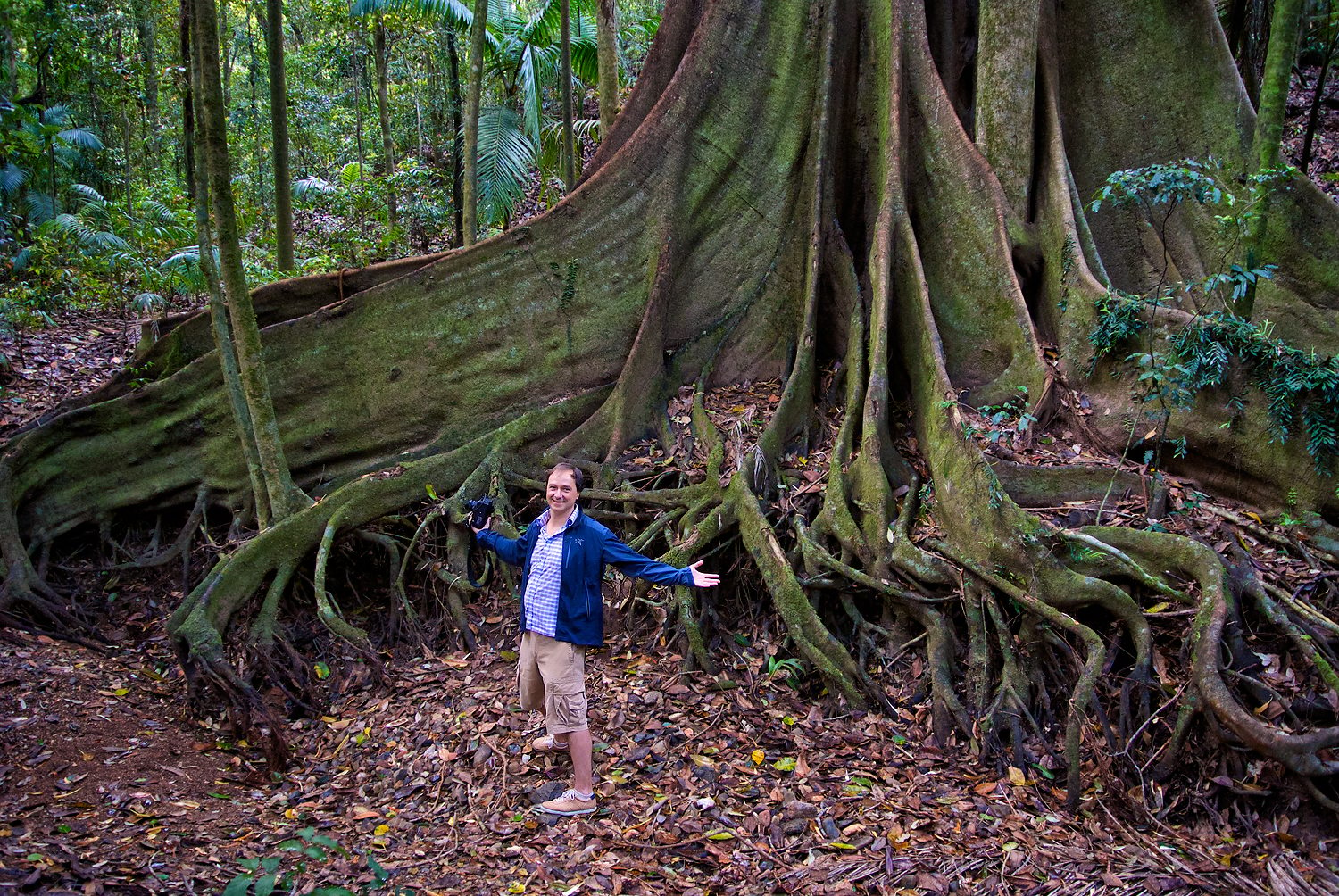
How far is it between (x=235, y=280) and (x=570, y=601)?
3078 millimetres

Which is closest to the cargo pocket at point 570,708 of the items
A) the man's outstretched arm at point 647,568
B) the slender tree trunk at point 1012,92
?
the man's outstretched arm at point 647,568

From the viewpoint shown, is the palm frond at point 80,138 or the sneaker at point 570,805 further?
the palm frond at point 80,138

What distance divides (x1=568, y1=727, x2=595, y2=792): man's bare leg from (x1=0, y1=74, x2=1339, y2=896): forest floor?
14cm

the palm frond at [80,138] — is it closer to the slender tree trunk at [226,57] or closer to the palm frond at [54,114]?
the palm frond at [54,114]

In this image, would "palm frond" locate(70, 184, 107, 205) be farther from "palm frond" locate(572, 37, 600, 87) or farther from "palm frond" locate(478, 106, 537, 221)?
"palm frond" locate(572, 37, 600, 87)

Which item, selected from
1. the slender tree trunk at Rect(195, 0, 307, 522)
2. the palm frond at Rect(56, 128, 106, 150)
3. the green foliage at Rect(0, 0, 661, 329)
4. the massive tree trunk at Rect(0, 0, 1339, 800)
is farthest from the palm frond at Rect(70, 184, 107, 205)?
the slender tree trunk at Rect(195, 0, 307, 522)

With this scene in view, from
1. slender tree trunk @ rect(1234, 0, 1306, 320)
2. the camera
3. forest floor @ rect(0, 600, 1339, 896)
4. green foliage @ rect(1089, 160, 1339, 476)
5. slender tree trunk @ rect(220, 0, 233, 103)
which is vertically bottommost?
forest floor @ rect(0, 600, 1339, 896)

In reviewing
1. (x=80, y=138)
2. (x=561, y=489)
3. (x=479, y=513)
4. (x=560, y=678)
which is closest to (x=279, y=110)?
(x=479, y=513)

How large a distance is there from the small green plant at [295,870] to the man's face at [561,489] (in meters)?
1.56

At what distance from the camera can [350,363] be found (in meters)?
6.36

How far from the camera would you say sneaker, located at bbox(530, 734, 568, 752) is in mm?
4242

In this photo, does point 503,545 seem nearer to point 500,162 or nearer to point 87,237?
point 500,162

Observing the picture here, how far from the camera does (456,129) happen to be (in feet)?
45.3

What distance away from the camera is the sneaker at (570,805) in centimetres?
388
